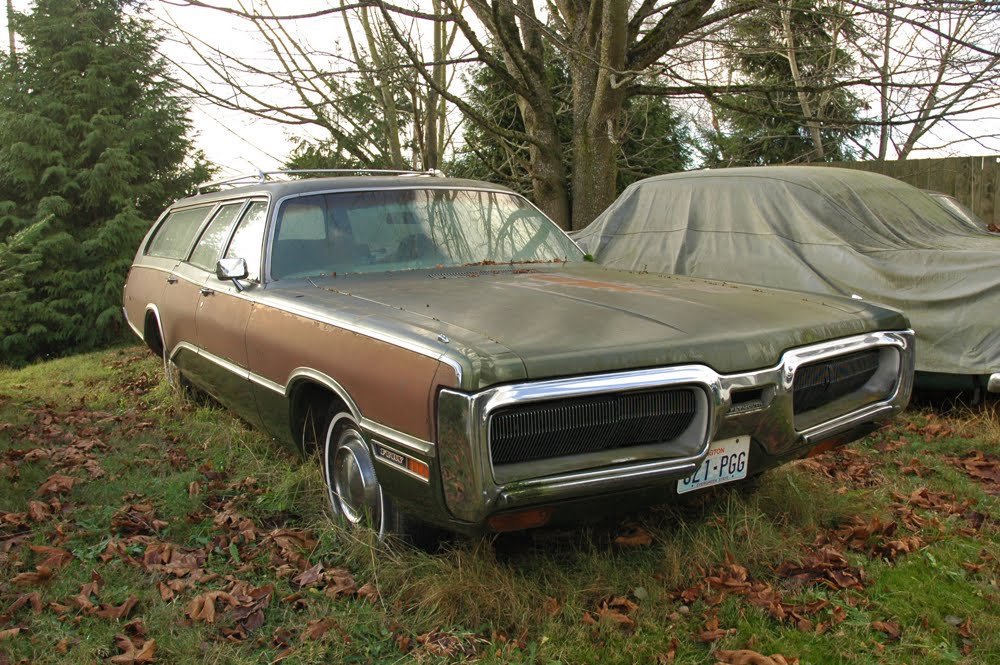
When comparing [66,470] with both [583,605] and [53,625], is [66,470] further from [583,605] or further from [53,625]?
[583,605]

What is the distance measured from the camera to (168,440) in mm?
5078

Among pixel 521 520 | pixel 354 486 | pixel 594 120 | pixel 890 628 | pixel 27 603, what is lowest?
pixel 890 628

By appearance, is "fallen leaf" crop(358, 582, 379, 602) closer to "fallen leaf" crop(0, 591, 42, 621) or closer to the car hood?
the car hood

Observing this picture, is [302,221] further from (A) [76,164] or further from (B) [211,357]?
(A) [76,164]

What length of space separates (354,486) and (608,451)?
3.93 ft

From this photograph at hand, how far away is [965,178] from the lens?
412 inches

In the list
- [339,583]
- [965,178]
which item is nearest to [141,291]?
[339,583]

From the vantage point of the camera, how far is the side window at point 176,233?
579 cm

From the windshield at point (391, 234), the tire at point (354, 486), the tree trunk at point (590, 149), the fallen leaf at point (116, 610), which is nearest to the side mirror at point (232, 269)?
the windshield at point (391, 234)

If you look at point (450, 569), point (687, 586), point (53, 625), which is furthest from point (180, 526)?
point (687, 586)

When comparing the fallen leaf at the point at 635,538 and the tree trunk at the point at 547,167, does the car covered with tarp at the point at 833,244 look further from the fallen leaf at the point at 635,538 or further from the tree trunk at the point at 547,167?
the fallen leaf at the point at 635,538

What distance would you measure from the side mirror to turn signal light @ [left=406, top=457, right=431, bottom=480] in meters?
1.80

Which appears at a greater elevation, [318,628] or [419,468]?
[419,468]

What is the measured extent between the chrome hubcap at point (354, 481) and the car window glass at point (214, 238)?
1.96 meters
